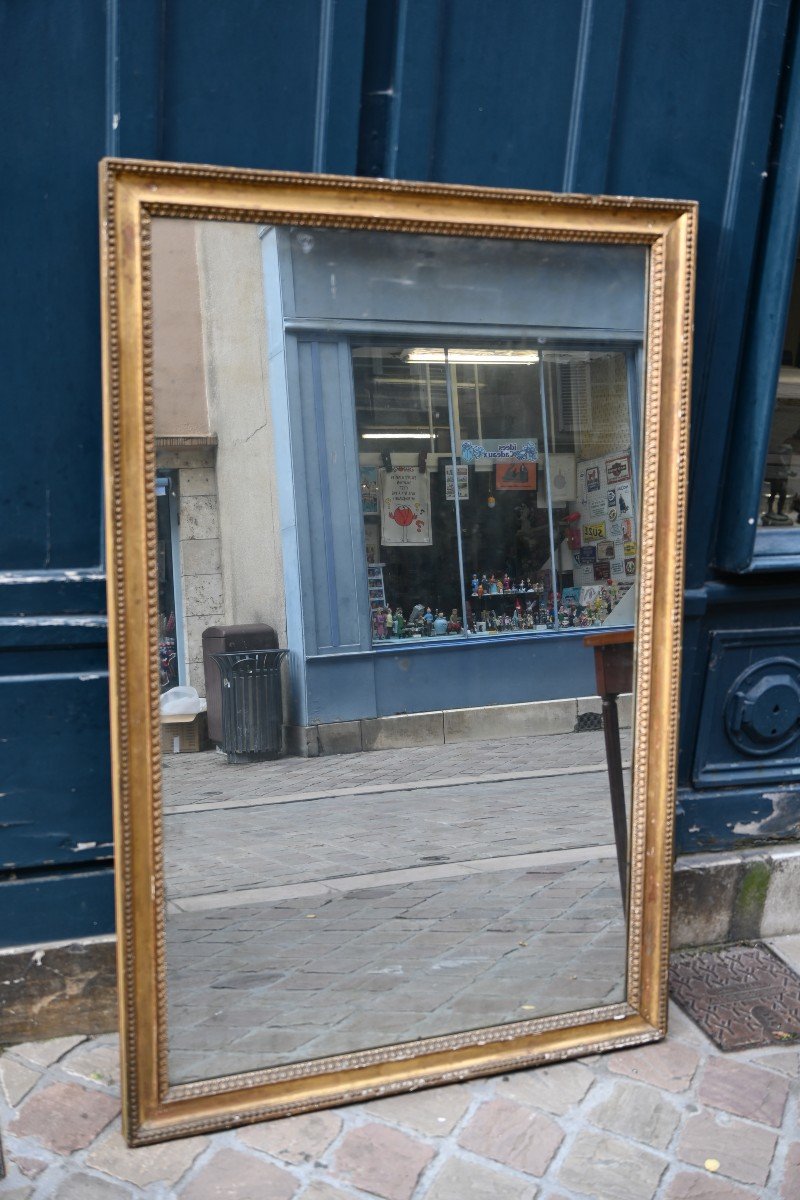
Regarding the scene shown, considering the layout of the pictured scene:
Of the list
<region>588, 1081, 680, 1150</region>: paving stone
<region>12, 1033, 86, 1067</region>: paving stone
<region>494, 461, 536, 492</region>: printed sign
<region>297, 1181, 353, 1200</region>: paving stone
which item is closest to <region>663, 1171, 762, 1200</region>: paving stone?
<region>588, 1081, 680, 1150</region>: paving stone

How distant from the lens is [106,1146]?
242 cm

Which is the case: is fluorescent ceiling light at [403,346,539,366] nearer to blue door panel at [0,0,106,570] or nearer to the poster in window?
the poster in window

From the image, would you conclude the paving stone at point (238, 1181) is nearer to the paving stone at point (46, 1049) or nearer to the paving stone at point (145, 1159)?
the paving stone at point (145, 1159)

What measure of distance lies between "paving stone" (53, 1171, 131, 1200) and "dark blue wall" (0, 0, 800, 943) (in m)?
0.64

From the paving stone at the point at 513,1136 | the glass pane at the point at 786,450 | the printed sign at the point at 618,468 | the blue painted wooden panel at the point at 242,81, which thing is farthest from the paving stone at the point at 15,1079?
the glass pane at the point at 786,450

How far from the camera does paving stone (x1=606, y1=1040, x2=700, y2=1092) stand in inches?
107

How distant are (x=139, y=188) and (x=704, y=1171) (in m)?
2.49

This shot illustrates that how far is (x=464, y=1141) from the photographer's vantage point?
2.45 meters

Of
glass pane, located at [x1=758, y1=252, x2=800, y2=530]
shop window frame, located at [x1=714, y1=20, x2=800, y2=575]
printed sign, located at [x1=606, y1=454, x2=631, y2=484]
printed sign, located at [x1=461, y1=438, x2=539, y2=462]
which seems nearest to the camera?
printed sign, located at [x1=461, y1=438, x2=539, y2=462]

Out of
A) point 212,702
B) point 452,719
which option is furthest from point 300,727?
point 452,719

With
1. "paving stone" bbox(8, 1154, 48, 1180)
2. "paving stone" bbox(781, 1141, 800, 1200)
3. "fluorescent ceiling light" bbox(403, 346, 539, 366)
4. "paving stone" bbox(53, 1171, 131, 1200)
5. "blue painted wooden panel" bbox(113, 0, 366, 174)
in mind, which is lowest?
"paving stone" bbox(781, 1141, 800, 1200)

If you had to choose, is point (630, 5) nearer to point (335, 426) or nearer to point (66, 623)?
point (335, 426)

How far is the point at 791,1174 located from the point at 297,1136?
1108 millimetres

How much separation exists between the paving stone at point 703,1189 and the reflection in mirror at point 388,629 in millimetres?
582
